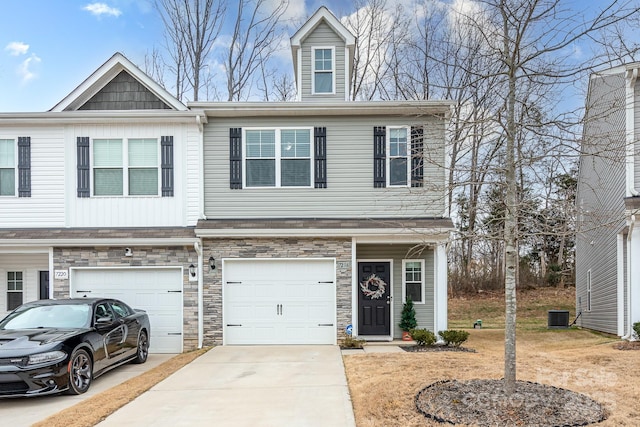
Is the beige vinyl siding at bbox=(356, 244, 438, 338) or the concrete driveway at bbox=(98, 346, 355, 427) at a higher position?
the beige vinyl siding at bbox=(356, 244, 438, 338)

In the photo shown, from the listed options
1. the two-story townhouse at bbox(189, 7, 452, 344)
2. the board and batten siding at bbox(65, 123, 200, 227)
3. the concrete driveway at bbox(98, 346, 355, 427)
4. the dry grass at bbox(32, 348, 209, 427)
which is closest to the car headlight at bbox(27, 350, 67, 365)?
the dry grass at bbox(32, 348, 209, 427)

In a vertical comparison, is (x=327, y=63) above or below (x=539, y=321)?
above

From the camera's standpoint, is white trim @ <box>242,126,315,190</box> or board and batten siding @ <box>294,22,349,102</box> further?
board and batten siding @ <box>294,22,349,102</box>

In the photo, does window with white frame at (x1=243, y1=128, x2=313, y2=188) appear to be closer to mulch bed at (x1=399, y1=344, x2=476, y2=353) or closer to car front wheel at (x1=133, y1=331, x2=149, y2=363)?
car front wheel at (x1=133, y1=331, x2=149, y2=363)

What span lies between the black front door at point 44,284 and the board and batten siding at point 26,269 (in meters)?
0.07

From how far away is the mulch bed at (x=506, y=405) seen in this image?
5.76m

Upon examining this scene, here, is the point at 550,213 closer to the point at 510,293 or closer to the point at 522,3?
the point at 510,293

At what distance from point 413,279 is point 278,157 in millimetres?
4726

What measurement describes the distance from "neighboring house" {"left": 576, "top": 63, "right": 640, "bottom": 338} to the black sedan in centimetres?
882

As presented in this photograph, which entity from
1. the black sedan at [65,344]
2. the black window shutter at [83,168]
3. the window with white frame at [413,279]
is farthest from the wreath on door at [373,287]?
the black window shutter at [83,168]

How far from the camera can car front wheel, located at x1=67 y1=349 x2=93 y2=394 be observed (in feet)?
25.7

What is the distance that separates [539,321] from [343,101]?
13905mm

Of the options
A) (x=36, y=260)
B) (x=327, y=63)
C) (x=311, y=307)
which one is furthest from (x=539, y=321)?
(x=36, y=260)

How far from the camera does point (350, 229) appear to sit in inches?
477
